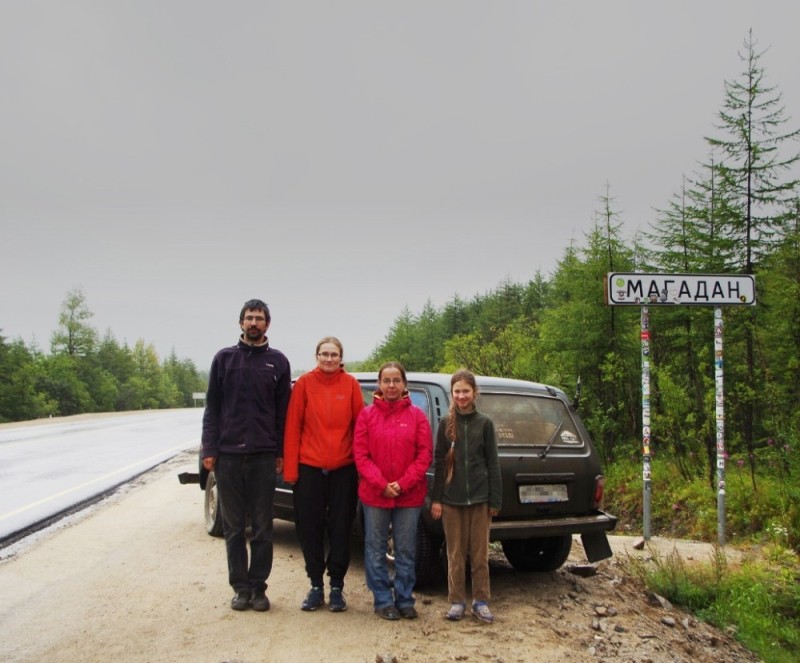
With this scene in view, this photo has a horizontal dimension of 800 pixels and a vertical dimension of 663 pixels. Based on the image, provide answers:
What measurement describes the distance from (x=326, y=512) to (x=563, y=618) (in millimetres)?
1896

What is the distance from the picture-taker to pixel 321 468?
5172 millimetres

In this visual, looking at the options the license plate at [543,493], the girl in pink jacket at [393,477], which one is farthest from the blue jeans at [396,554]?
the license plate at [543,493]

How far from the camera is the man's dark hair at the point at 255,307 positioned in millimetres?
5266

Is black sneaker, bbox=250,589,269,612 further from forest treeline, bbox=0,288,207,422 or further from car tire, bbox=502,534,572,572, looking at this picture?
forest treeline, bbox=0,288,207,422

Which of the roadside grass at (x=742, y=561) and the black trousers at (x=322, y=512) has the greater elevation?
the black trousers at (x=322, y=512)

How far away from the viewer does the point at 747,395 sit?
43.4 ft

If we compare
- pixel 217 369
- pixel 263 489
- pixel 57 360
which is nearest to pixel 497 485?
pixel 263 489

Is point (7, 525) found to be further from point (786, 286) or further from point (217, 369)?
point (786, 286)

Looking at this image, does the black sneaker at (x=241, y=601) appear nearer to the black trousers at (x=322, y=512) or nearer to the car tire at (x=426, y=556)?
the black trousers at (x=322, y=512)

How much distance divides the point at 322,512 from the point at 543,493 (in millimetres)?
1780

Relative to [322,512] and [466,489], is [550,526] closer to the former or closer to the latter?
[466,489]

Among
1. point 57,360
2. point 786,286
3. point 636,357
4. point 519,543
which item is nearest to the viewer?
point 519,543

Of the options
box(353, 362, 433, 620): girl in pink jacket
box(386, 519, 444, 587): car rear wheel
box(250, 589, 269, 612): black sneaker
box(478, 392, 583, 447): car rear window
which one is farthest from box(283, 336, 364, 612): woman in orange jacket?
box(478, 392, 583, 447): car rear window

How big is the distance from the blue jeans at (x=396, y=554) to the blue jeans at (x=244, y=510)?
0.78 m
